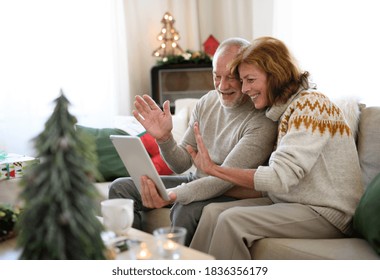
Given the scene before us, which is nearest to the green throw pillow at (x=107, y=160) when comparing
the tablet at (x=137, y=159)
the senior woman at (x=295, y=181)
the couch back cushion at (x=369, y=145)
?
the tablet at (x=137, y=159)

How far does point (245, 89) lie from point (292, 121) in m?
0.26

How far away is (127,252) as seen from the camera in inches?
50.6

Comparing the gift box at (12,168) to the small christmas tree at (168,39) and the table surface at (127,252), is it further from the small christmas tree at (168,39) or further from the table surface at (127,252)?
the small christmas tree at (168,39)

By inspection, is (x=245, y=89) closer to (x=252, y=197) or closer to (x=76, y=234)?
(x=252, y=197)

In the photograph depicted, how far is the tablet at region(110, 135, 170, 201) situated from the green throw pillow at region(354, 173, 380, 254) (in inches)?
26.5

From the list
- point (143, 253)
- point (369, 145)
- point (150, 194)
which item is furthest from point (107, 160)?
point (143, 253)

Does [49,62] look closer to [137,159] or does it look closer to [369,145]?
[137,159]

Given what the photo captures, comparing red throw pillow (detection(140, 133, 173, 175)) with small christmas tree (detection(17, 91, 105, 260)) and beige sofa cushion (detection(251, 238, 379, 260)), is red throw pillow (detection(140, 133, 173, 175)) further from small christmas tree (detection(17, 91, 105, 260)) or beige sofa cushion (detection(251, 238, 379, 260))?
small christmas tree (detection(17, 91, 105, 260))

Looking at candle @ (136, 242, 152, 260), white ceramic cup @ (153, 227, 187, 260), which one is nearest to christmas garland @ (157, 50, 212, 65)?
candle @ (136, 242, 152, 260)

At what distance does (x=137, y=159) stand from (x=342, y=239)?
767mm

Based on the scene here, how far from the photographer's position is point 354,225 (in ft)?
5.36

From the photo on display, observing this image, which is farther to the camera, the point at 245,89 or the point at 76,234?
the point at 245,89

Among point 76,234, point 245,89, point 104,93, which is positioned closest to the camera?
point 76,234
